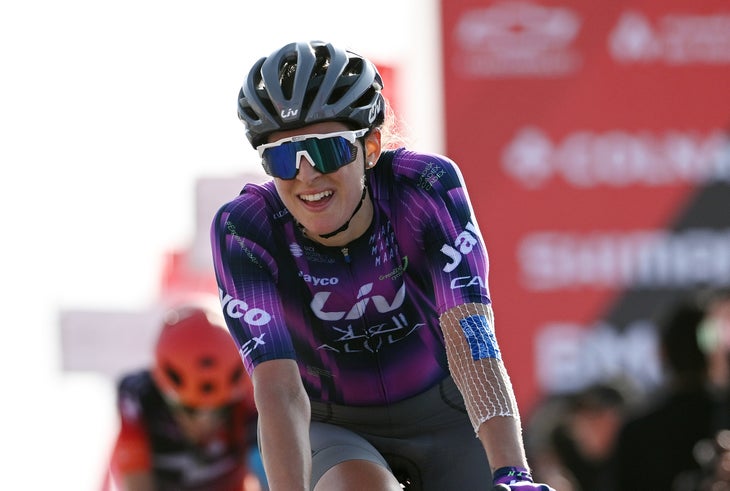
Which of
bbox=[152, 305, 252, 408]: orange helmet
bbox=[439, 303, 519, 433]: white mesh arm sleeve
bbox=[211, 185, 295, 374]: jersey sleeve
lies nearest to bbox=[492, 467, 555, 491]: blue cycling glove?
bbox=[439, 303, 519, 433]: white mesh arm sleeve

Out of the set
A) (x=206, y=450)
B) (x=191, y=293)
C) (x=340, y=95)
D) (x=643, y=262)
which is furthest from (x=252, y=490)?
(x=191, y=293)

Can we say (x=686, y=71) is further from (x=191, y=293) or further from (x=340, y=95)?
(x=340, y=95)

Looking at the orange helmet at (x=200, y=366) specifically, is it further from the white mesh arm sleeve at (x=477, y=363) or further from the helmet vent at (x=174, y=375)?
the white mesh arm sleeve at (x=477, y=363)

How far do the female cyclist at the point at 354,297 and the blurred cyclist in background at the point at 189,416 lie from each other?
132 inches

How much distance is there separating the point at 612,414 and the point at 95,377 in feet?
17.8

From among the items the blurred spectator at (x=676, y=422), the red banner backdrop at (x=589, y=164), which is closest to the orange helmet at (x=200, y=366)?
the blurred spectator at (x=676, y=422)

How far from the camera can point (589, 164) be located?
1417 centimetres

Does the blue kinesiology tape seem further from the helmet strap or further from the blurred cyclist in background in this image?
the blurred cyclist in background

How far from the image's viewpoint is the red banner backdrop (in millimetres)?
13836

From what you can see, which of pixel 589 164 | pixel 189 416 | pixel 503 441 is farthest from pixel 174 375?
pixel 589 164

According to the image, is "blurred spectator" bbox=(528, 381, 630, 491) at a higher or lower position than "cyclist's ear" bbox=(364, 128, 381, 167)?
lower

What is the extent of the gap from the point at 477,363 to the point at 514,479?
1.73ft

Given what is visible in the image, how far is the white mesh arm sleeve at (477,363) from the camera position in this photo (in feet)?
17.6

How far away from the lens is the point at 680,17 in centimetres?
1420
